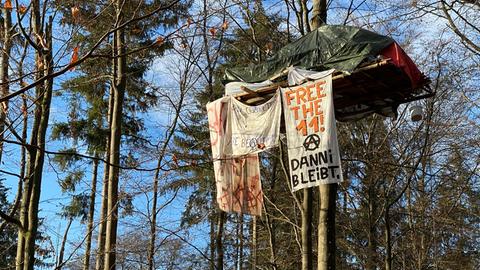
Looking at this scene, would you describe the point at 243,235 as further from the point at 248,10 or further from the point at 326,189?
the point at 326,189

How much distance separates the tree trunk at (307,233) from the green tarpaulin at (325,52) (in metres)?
3.03

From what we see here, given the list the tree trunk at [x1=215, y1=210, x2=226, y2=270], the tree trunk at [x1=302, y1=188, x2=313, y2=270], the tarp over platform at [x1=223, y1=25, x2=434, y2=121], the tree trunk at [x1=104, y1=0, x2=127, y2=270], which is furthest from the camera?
the tree trunk at [x1=215, y1=210, x2=226, y2=270]

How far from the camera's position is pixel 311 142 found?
6387 millimetres

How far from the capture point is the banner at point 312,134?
6156mm

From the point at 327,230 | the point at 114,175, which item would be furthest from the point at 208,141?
the point at 327,230

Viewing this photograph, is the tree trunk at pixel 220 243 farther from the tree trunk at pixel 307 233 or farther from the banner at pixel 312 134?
the banner at pixel 312 134

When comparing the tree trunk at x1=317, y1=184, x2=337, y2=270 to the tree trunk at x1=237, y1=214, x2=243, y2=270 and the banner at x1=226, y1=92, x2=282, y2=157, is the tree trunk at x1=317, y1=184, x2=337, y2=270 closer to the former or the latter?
the banner at x1=226, y1=92, x2=282, y2=157

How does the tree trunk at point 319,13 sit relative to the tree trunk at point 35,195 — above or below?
above

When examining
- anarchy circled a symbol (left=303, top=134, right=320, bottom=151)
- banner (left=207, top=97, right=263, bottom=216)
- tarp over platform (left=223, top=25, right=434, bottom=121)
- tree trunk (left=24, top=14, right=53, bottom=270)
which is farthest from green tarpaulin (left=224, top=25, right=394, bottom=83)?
tree trunk (left=24, top=14, right=53, bottom=270)

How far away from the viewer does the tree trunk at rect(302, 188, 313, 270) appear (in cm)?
895

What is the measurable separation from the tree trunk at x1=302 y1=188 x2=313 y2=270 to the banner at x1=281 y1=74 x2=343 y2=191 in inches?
115

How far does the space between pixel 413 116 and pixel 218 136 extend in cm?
319

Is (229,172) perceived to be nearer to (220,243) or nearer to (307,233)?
(307,233)

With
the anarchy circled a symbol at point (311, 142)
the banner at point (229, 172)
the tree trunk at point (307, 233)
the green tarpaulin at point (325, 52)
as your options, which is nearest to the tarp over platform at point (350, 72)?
the green tarpaulin at point (325, 52)
